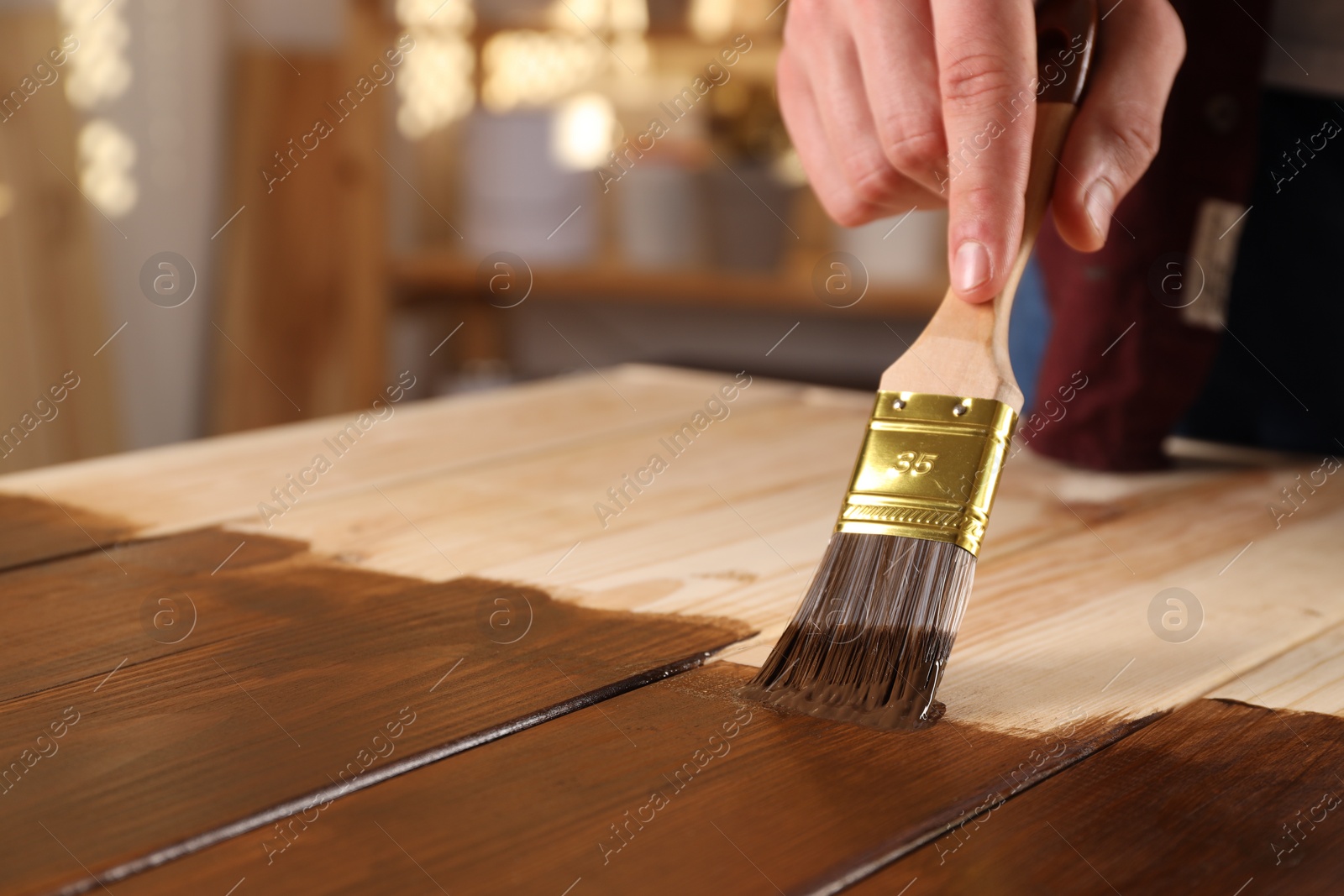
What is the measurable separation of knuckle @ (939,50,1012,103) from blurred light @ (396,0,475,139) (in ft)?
5.61

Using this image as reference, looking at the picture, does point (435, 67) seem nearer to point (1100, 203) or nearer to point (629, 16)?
point (629, 16)

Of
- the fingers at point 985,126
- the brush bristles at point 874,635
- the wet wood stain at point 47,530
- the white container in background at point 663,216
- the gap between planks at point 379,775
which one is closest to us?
the gap between planks at point 379,775

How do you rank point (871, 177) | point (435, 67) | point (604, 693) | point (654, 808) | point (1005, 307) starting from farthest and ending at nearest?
point (435, 67)
point (871, 177)
point (1005, 307)
point (604, 693)
point (654, 808)

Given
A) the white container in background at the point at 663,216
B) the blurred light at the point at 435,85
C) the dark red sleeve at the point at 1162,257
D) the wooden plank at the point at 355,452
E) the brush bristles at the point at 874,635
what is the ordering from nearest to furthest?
the brush bristles at the point at 874,635
the wooden plank at the point at 355,452
the dark red sleeve at the point at 1162,257
the white container in background at the point at 663,216
the blurred light at the point at 435,85

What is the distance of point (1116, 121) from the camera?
71 centimetres

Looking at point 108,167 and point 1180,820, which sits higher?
point 108,167

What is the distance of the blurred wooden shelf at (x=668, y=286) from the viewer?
206 centimetres

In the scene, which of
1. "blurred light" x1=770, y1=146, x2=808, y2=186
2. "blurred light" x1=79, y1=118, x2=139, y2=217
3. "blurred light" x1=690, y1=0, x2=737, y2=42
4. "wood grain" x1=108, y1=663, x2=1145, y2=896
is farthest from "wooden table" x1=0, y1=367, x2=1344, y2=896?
"blurred light" x1=690, y1=0, x2=737, y2=42

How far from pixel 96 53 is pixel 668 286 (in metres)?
0.91

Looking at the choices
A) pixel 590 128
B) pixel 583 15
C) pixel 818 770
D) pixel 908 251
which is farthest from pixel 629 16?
pixel 818 770

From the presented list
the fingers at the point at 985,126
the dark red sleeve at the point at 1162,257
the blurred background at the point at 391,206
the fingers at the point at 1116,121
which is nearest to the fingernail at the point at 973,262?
the fingers at the point at 985,126

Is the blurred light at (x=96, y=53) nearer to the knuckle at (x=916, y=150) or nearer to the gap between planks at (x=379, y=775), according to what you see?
the knuckle at (x=916, y=150)

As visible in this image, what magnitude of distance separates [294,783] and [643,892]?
0.13 meters

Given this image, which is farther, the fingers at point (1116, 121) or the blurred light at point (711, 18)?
the blurred light at point (711, 18)
